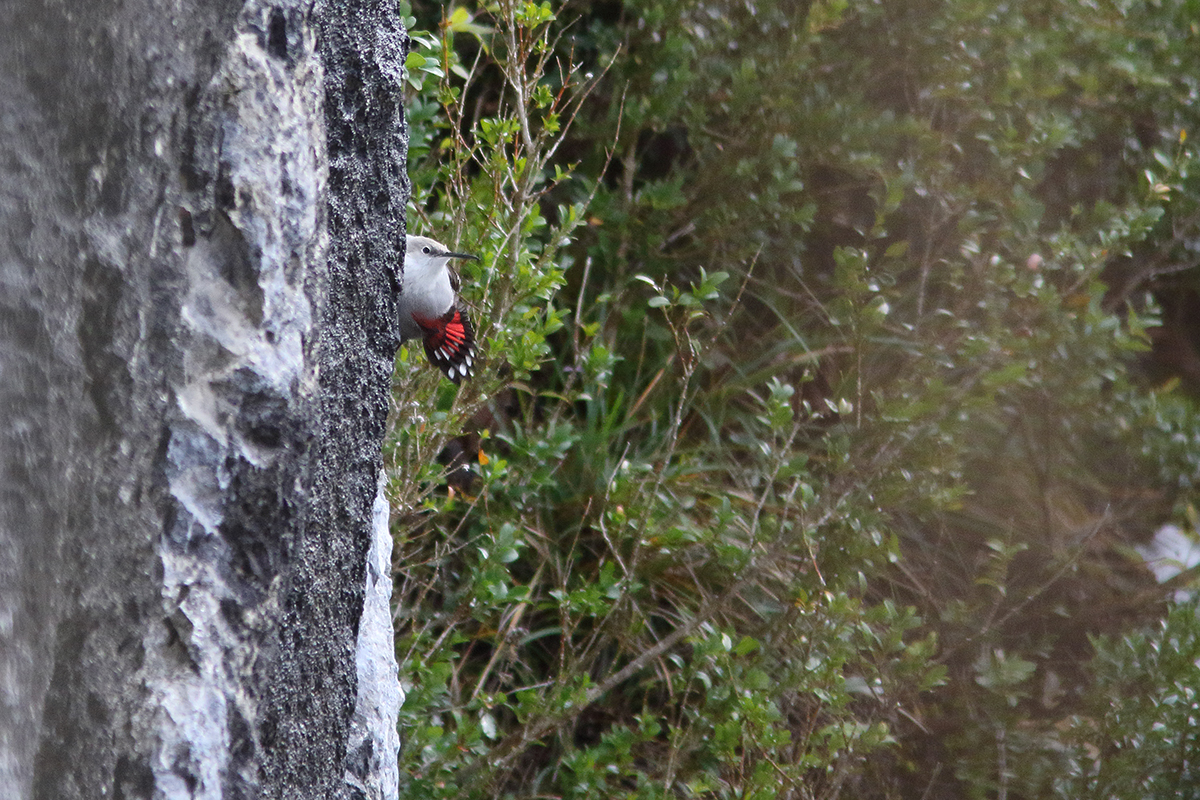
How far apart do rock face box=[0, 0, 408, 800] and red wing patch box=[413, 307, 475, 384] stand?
943 millimetres

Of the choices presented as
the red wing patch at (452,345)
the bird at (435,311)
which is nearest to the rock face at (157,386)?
the bird at (435,311)

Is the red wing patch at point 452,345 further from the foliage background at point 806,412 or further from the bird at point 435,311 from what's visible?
the foliage background at point 806,412

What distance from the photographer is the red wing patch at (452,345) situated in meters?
2.34

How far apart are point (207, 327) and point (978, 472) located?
2887mm

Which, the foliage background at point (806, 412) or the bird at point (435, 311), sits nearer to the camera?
the bird at point (435, 311)

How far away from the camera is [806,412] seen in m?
3.39

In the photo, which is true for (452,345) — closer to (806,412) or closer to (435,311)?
(435,311)

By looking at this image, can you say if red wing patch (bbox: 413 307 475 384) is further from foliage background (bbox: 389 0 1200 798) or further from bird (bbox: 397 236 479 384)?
foliage background (bbox: 389 0 1200 798)

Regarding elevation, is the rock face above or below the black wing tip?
above

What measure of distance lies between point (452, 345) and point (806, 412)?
1.43 metres

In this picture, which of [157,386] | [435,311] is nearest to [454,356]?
[435,311]

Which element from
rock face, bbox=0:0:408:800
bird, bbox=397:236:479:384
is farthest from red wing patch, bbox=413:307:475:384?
rock face, bbox=0:0:408:800

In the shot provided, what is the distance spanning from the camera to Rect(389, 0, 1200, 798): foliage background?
2.57 m

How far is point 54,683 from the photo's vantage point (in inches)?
45.4
